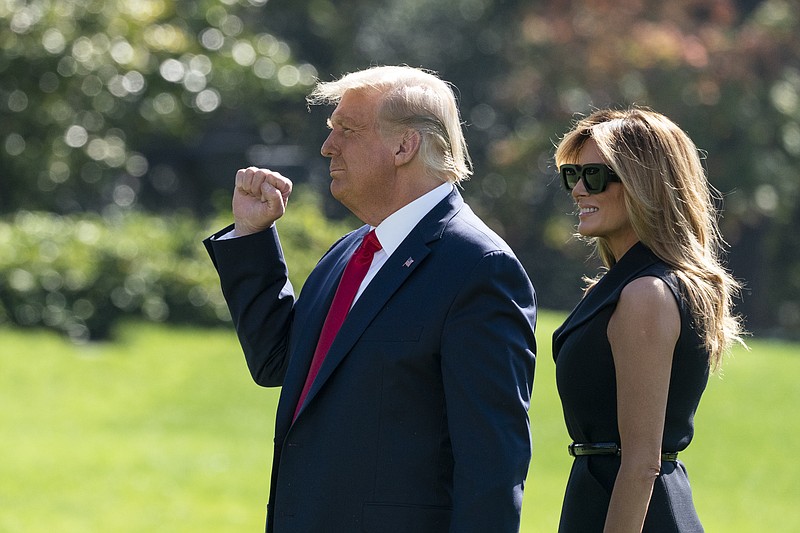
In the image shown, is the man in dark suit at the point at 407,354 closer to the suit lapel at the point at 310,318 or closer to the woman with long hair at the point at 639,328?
the suit lapel at the point at 310,318

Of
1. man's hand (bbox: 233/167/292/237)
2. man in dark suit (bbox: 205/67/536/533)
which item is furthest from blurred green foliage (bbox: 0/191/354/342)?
man in dark suit (bbox: 205/67/536/533)

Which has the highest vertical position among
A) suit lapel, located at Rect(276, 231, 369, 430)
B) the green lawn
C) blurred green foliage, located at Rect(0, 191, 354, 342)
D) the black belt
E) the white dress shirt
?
the white dress shirt

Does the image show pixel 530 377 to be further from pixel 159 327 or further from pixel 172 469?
pixel 159 327

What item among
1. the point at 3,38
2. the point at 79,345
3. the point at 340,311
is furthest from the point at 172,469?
the point at 3,38

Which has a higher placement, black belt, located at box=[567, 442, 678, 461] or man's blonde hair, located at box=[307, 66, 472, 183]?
man's blonde hair, located at box=[307, 66, 472, 183]

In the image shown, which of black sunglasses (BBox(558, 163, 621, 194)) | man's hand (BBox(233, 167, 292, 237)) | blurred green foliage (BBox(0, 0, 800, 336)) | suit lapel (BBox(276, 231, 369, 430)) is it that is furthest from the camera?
blurred green foliage (BBox(0, 0, 800, 336))

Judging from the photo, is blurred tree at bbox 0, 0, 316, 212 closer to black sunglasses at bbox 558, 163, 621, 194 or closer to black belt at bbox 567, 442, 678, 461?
black sunglasses at bbox 558, 163, 621, 194

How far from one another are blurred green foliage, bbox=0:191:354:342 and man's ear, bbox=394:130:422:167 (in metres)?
10.8

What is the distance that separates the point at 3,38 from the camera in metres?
16.8

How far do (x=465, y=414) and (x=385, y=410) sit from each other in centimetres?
19

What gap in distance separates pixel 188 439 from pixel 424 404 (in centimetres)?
763

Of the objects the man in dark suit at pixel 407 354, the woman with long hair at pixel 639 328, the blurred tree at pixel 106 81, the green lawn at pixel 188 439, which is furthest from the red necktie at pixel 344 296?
the blurred tree at pixel 106 81

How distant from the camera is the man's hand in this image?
10.3 ft

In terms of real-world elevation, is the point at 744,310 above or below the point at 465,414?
below
